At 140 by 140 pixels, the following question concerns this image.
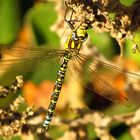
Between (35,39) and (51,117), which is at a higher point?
(35,39)

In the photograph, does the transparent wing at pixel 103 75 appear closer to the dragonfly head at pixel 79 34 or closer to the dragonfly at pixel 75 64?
the dragonfly at pixel 75 64

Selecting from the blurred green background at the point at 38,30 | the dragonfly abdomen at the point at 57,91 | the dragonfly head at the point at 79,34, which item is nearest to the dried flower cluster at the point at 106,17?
the dragonfly head at the point at 79,34

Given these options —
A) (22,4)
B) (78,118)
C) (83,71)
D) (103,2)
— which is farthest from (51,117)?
(22,4)

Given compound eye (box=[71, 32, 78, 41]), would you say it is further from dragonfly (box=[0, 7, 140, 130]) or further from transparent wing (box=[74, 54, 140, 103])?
transparent wing (box=[74, 54, 140, 103])

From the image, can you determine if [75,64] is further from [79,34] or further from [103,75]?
[79,34]

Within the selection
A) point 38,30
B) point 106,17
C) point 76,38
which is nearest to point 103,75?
point 76,38

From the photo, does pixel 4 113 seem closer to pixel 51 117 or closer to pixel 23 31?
pixel 51 117
